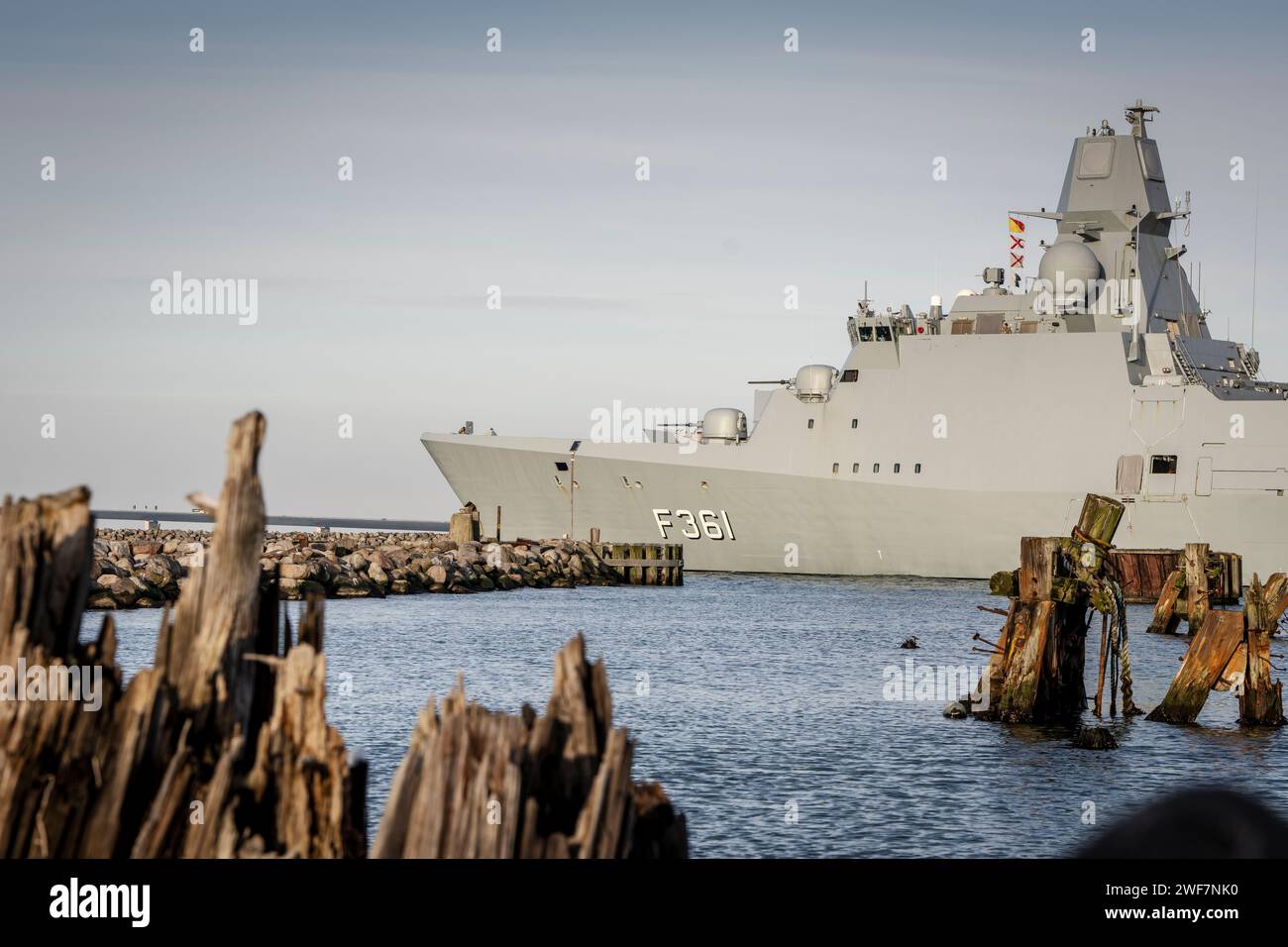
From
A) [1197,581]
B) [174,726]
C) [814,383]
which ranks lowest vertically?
[1197,581]

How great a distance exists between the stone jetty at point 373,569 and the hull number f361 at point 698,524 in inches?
112

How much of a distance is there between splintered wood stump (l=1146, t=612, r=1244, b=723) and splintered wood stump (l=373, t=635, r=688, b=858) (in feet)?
47.8

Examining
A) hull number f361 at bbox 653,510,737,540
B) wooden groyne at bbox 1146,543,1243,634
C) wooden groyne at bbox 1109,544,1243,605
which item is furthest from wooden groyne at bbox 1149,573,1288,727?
hull number f361 at bbox 653,510,737,540

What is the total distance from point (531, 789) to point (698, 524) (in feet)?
160

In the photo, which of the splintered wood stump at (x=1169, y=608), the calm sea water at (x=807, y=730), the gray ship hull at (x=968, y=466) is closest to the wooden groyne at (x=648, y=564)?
the gray ship hull at (x=968, y=466)

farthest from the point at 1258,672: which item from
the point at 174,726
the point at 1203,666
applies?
the point at 174,726

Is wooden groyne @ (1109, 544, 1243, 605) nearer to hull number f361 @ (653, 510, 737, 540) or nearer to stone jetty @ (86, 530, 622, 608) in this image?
hull number f361 @ (653, 510, 737, 540)

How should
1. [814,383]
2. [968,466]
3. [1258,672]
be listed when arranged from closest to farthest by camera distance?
[1258,672] → [968,466] → [814,383]

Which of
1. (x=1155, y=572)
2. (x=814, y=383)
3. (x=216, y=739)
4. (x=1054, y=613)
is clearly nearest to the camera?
(x=216, y=739)

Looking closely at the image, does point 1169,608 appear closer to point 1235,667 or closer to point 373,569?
point 1235,667

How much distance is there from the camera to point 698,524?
177 feet

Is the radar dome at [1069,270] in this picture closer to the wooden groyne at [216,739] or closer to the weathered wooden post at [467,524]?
the weathered wooden post at [467,524]

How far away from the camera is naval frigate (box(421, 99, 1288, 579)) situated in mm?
45062
